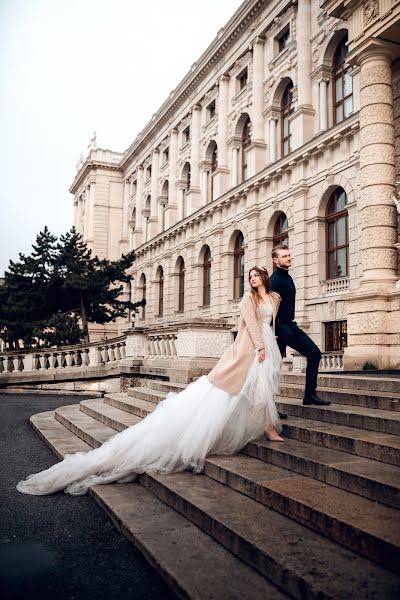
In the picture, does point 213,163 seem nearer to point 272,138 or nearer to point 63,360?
point 272,138

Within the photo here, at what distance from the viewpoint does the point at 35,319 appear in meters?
24.0

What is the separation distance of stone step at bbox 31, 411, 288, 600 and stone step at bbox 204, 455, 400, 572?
1.73ft

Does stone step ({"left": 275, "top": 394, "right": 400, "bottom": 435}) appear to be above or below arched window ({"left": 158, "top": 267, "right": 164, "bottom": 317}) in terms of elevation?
below

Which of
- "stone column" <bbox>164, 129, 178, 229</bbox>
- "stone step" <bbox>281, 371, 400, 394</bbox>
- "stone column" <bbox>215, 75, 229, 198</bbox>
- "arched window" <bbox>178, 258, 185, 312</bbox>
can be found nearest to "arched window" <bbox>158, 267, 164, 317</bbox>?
"arched window" <bbox>178, 258, 185, 312</bbox>

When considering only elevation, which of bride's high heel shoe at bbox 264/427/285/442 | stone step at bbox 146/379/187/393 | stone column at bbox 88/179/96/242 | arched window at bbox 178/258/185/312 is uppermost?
stone column at bbox 88/179/96/242

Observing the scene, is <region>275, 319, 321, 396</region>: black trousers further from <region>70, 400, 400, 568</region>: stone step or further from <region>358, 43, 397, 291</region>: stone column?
<region>358, 43, 397, 291</region>: stone column

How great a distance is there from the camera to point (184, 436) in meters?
4.92

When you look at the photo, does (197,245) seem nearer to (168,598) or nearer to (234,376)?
(234,376)

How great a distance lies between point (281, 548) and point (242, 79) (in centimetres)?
2710

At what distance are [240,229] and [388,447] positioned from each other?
20866mm

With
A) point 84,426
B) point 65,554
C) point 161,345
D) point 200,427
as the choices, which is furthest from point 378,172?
point 65,554

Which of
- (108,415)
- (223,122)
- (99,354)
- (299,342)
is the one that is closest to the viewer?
(299,342)

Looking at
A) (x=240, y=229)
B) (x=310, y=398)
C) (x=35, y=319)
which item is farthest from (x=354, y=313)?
(x=35, y=319)

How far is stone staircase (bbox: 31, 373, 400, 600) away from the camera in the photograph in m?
2.77
